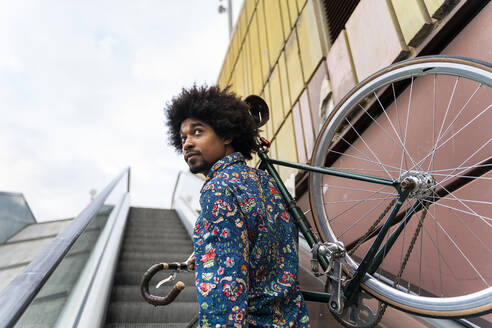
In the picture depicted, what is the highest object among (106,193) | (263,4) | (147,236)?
(263,4)

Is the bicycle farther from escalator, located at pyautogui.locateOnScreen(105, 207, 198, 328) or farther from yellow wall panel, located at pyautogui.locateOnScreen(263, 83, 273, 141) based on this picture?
yellow wall panel, located at pyautogui.locateOnScreen(263, 83, 273, 141)

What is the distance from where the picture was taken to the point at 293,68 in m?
4.36

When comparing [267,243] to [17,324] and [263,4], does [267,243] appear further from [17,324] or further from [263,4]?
[263,4]

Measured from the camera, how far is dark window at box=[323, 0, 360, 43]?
3.49 m

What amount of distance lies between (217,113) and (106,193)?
242 centimetres

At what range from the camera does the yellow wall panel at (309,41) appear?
147 inches

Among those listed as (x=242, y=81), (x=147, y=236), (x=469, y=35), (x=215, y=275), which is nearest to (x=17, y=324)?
(x=215, y=275)

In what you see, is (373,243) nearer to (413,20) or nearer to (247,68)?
(413,20)

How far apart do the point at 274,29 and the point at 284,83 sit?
3.55 ft

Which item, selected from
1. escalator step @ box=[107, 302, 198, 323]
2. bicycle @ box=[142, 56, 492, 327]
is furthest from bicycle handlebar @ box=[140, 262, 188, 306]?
escalator step @ box=[107, 302, 198, 323]

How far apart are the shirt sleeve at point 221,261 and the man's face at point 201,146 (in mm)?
268

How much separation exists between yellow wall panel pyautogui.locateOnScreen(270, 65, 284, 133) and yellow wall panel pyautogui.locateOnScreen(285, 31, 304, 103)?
0.38 meters

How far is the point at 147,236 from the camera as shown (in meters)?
4.50

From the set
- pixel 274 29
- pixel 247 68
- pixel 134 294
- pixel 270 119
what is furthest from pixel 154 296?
pixel 247 68
